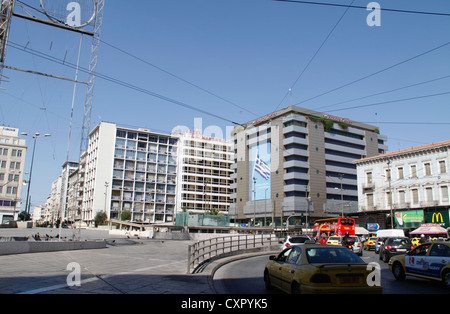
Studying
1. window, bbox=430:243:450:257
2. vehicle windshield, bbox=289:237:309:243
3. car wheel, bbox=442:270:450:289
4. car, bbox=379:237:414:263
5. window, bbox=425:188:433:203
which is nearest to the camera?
car wheel, bbox=442:270:450:289

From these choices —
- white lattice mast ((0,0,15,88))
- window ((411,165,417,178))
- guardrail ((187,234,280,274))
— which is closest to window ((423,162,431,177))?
window ((411,165,417,178))

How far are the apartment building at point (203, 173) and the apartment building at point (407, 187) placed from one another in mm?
54393

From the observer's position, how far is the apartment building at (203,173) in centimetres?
10538

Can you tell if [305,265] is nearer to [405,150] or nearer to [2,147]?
[405,150]

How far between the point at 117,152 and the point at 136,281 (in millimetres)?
90222

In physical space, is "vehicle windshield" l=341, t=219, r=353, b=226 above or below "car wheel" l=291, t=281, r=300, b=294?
above

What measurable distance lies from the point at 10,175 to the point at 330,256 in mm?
91169

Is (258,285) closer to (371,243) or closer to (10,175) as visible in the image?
(371,243)

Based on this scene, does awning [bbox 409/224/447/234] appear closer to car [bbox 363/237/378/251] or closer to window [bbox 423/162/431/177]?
window [bbox 423/162/431/177]

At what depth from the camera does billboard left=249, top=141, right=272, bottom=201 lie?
299 feet

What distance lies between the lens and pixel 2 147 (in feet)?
274

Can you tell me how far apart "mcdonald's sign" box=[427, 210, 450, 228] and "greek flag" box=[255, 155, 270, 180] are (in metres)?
46.1

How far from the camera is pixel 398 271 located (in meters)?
12.4

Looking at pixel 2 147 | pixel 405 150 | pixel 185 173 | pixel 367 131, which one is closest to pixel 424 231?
pixel 405 150
